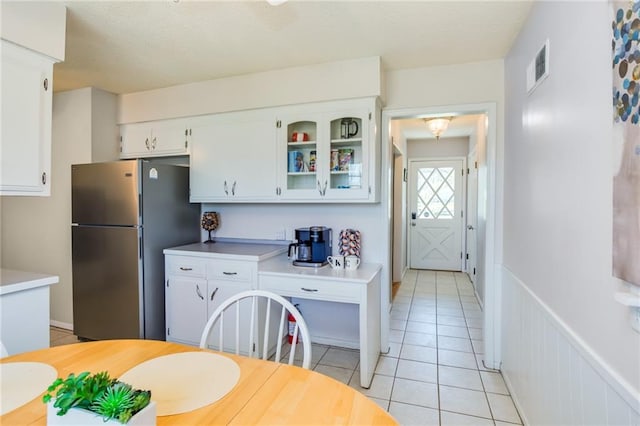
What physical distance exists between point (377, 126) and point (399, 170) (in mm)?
2646

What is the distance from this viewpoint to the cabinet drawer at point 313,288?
2.32m

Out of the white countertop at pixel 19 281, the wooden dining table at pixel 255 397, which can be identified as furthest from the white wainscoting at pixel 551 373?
the white countertop at pixel 19 281

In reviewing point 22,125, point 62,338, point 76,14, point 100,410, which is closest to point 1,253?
point 62,338

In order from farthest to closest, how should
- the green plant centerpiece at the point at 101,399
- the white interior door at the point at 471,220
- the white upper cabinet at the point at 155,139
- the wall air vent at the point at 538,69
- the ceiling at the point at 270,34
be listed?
the white interior door at the point at 471,220, the white upper cabinet at the point at 155,139, the ceiling at the point at 270,34, the wall air vent at the point at 538,69, the green plant centerpiece at the point at 101,399

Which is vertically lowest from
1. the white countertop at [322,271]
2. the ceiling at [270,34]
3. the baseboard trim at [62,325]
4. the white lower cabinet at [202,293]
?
the baseboard trim at [62,325]

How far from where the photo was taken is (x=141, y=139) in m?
3.38

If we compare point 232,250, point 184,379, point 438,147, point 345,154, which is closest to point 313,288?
point 232,250

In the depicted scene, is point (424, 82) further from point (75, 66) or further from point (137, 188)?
point (75, 66)

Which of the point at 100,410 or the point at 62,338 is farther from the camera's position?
the point at 62,338

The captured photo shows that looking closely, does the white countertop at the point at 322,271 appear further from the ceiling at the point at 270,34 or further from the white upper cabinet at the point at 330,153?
the ceiling at the point at 270,34

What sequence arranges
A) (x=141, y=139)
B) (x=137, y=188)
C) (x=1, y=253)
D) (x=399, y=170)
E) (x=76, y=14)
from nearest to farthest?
(x=76, y=14) → (x=137, y=188) → (x=141, y=139) → (x=1, y=253) → (x=399, y=170)

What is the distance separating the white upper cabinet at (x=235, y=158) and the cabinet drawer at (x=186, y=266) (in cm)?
62

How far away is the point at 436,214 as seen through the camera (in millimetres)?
6184

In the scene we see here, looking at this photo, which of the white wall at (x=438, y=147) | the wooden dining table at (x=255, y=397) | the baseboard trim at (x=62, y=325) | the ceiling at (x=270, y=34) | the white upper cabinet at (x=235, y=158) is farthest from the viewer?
the white wall at (x=438, y=147)
